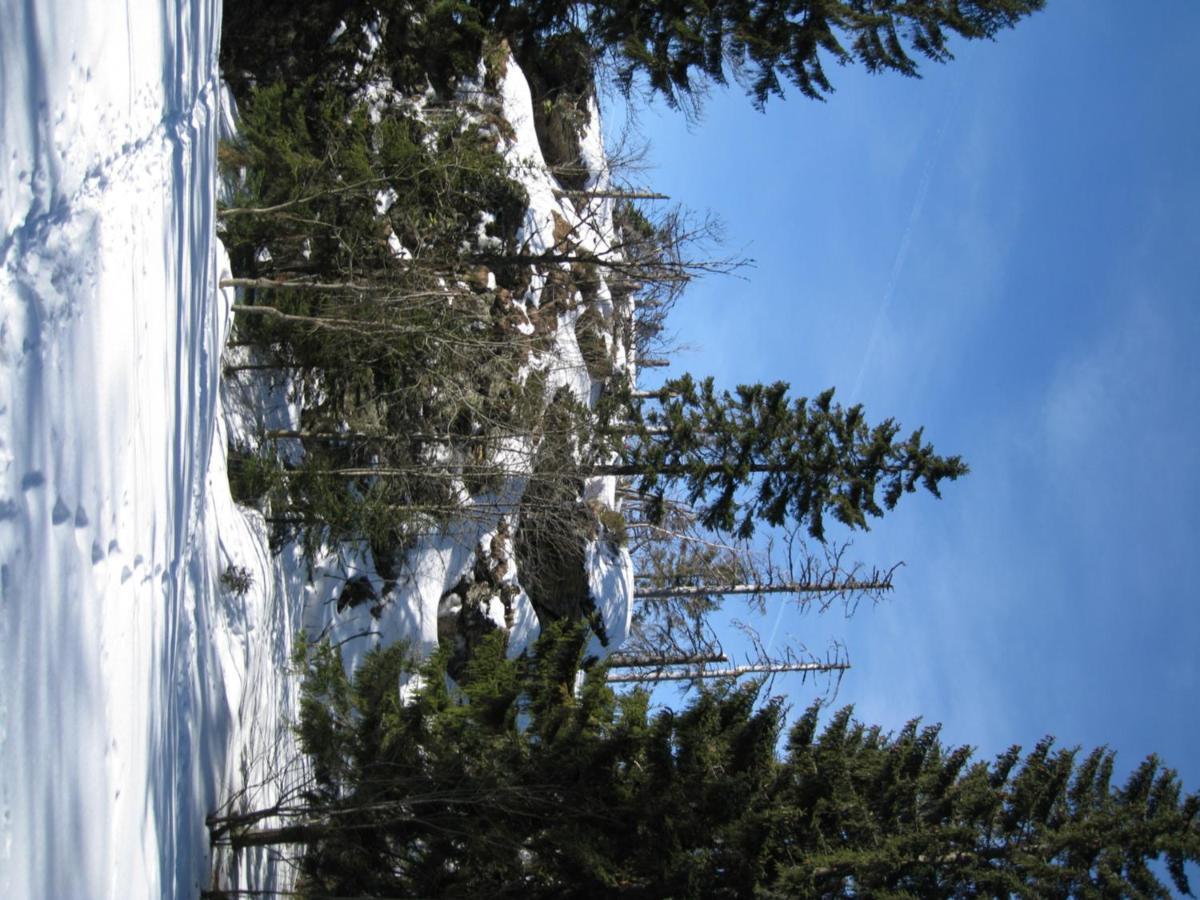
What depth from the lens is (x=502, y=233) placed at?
1497 centimetres

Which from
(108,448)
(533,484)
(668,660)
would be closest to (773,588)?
(668,660)

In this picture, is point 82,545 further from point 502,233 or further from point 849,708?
point 502,233

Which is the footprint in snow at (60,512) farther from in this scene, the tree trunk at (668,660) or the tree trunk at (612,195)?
the tree trunk at (668,660)

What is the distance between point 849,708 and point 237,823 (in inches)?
208

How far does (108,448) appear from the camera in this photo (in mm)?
4797

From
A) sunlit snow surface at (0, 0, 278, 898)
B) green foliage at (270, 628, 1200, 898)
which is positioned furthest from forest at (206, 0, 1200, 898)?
sunlit snow surface at (0, 0, 278, 898)

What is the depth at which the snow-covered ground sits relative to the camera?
390cm

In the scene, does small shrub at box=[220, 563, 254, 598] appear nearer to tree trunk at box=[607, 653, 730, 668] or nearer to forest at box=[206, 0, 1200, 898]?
forest at box=[206, 0, 1200, 898]

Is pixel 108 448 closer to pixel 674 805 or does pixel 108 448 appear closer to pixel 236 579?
pixel 236 579

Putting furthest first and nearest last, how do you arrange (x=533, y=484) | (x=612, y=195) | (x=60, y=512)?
(x=612, y=195) → (x=533, y=484) → (x=60, y=512)

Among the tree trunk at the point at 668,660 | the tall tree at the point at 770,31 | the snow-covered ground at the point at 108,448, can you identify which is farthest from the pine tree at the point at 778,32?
the tree trunk at the point at 668,660

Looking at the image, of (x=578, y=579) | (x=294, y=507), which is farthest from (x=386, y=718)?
(x=578, y=579)

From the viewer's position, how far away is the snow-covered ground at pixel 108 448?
390cm

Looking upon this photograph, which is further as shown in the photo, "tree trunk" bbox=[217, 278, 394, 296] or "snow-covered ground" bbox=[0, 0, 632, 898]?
"tree trunk" bbox=[217, 278, 394, 296]
